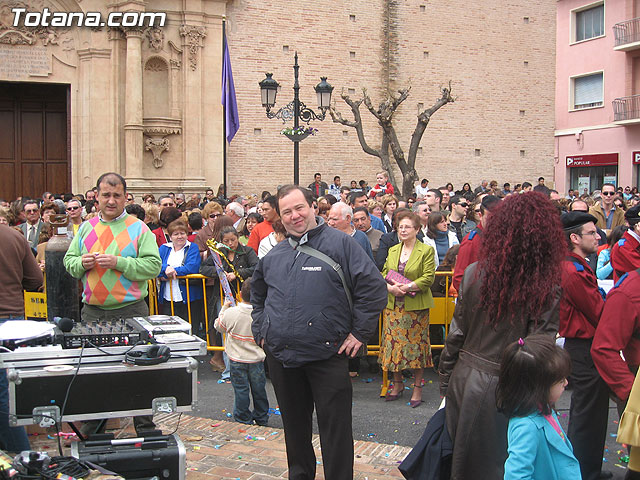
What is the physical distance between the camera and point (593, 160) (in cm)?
3284

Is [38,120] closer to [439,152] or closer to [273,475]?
[439,152]

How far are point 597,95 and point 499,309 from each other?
32685 mm

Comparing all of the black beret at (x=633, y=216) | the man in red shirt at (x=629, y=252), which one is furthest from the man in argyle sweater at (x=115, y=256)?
the black beret at (x=633, y=216)

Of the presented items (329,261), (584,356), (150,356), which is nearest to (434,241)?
(584,356)

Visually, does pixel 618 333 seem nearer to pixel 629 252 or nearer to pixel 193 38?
pixel 629 252

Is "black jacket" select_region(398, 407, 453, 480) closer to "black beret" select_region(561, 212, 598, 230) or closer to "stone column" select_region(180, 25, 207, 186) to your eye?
"black beret" select_region(561, 212, 598, 230)

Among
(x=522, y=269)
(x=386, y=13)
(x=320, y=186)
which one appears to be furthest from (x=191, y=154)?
(x=522, y=269)

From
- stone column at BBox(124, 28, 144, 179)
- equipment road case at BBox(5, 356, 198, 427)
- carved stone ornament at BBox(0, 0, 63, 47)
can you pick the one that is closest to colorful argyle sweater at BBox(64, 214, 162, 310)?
equipment road case at BBox(5, 356, 198, 427)

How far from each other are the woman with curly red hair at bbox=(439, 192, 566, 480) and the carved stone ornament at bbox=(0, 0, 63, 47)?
1938 centimetres

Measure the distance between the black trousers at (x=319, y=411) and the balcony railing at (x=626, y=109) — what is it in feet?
96.4

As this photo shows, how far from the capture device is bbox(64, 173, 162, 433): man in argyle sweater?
549 centimetres

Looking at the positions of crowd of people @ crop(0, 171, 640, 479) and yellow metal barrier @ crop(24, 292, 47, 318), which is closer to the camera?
crowd of people @ crop(0, 171, 640, 479)

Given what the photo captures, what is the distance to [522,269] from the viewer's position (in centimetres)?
366

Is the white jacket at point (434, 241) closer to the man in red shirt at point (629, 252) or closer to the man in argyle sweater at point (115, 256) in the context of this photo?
the man in red shirt at point (629, 252)
